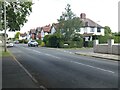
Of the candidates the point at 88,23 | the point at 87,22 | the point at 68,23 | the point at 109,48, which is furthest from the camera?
the point at 88,23

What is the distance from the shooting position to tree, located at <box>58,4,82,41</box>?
62.5 meters

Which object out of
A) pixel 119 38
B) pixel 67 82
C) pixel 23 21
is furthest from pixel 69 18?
pixel 67 82

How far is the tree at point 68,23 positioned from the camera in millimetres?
62531

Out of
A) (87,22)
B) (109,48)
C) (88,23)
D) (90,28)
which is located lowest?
(109,48)

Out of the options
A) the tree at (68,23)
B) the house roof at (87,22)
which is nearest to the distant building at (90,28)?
the house roof at (87,22)

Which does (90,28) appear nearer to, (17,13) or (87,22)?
(87,22)

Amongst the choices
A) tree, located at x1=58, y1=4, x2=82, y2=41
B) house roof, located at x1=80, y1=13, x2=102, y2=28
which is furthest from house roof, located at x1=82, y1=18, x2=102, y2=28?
tree, located at x1=58, y1=4, x2=82, y2=41

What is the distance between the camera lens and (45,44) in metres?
73.8

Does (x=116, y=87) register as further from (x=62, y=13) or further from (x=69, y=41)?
(x=62, y=13)

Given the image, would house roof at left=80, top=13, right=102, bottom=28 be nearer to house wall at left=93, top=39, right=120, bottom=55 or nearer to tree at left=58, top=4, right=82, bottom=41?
tree at left=58, top=4, right=82, bottom=41

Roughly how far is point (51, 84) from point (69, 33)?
5123 centimetres

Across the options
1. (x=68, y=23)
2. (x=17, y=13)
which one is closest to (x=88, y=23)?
(x=68, y=23)

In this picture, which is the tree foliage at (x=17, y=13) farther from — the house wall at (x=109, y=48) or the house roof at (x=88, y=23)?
the house roof at (x=88, y=23)

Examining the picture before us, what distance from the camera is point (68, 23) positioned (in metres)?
62.5
